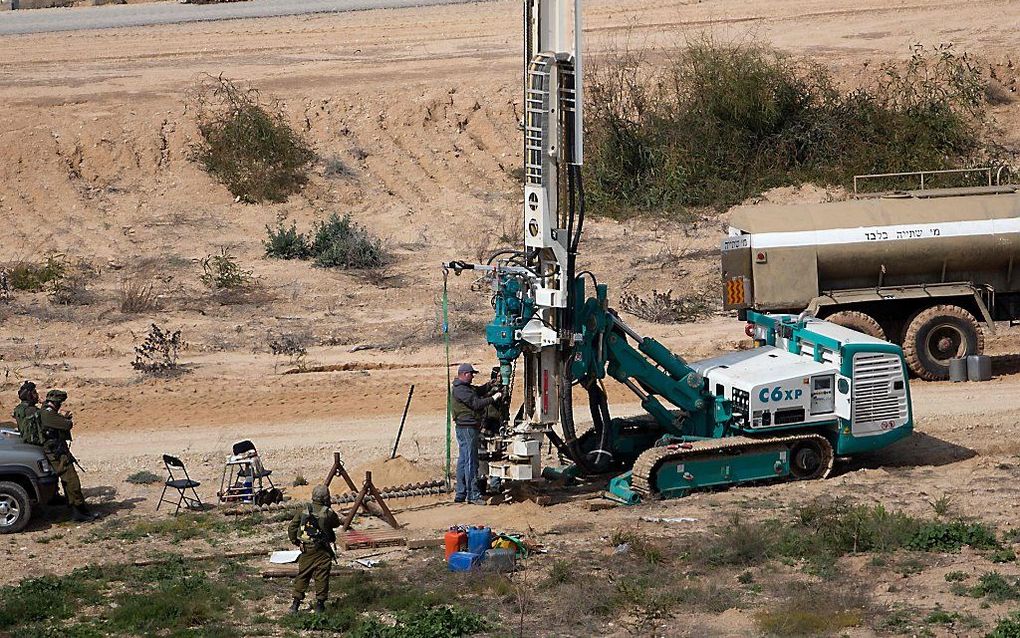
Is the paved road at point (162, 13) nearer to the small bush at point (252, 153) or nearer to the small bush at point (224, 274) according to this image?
the small bush at point (252, 153)

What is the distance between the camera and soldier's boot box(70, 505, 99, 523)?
18078 mm

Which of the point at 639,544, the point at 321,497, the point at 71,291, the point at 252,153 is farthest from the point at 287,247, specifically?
the point at 321,497

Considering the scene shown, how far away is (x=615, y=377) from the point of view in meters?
18.3

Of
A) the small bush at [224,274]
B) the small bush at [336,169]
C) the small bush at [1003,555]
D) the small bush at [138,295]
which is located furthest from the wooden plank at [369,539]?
the small bush at [336,169]

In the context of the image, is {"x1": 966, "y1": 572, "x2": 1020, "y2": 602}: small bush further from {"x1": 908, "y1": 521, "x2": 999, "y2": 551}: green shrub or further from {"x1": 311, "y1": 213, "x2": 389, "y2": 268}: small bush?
{"x1": 311, "y1": 213, "x2": 389, "y2": 268}: small bush

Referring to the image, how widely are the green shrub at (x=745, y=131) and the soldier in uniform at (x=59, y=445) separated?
17430 mm

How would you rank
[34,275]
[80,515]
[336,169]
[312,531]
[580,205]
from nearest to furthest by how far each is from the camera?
[312,531] < [580,205] < [80,515] < [34,275] < [336,169]

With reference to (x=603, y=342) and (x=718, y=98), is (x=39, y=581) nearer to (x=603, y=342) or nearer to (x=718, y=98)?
(x=603, y=342)

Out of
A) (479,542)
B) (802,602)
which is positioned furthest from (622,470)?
(802,602)

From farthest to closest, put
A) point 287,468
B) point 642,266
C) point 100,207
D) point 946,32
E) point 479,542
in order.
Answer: point 946,32 < point 100,207 < point 642,266 < point 287,468 < point 479,542

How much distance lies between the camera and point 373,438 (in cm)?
2136

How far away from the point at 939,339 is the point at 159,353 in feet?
41.0

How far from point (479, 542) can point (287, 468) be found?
16.4 feet

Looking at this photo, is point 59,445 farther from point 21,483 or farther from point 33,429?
point 21,483
